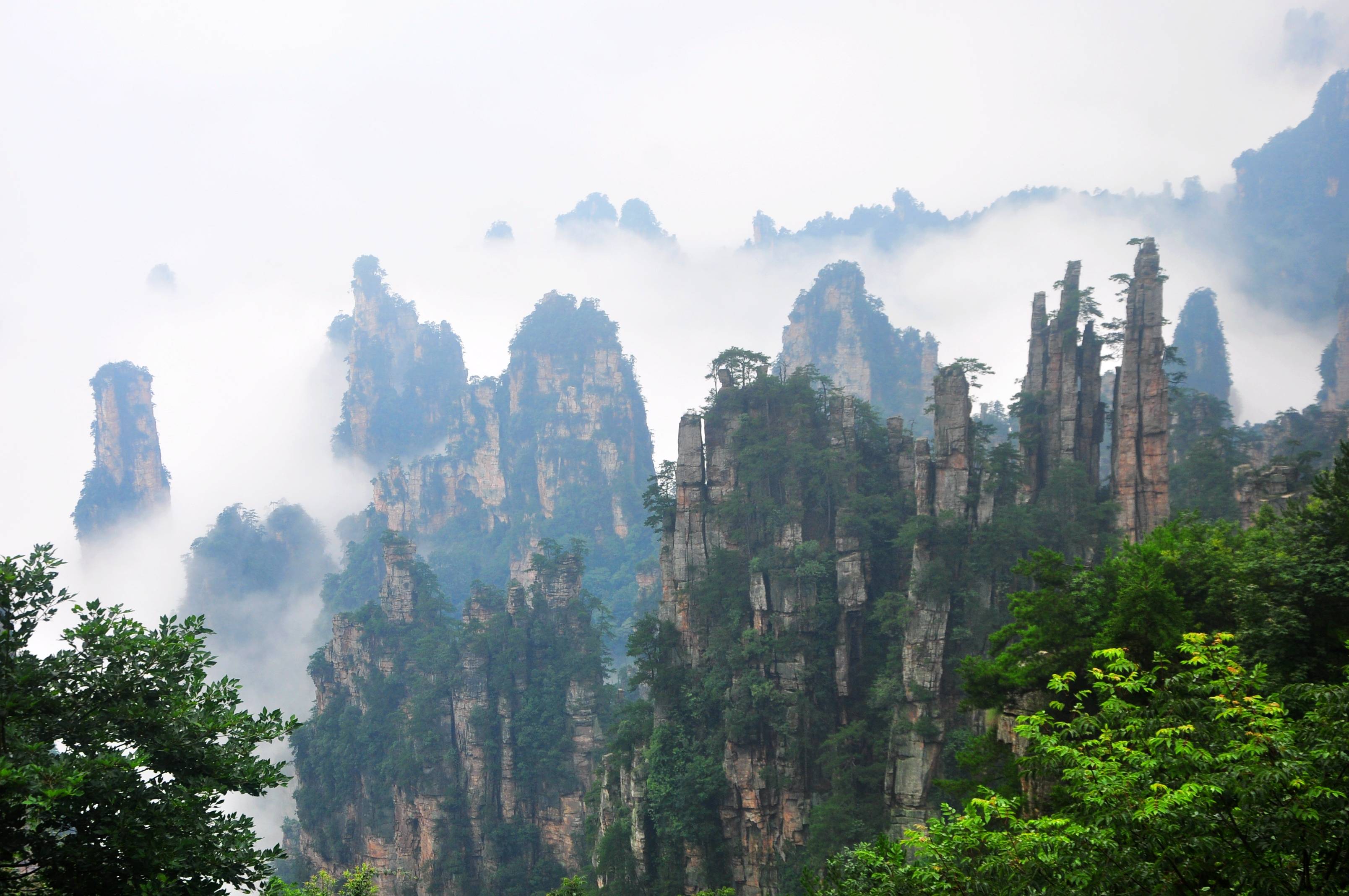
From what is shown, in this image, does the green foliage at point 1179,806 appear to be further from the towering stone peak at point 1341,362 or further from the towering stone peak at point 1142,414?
the towering stone peak at point 1341,362

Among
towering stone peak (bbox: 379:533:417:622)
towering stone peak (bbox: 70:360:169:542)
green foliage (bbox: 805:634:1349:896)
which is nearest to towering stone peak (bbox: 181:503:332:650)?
towering stone peak (bbox: 70:360:169:542)

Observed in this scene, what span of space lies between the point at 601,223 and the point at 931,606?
105219mm

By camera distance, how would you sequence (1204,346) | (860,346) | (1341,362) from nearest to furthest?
(1341,362) → (1204,346) → (860,346)

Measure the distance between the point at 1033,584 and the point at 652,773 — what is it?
49.3 feet

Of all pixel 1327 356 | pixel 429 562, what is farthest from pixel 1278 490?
pixel 429 562

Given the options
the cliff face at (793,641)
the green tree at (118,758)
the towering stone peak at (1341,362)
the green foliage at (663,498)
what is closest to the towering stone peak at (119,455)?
the green foliage at (663,498)

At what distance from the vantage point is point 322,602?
8112 cm

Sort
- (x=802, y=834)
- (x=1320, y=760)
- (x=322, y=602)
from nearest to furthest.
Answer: (x=1320, y=760) → (x=802, y=834) → (x=322, y=602)

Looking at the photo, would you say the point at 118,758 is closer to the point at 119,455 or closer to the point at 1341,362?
the point at 1341,362

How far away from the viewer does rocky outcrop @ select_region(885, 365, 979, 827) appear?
2523 centimetres

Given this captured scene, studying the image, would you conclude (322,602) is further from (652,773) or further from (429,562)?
(652,773)

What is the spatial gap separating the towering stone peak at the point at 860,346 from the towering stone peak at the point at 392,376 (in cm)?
4037

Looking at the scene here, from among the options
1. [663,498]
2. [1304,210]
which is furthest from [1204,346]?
[663,498]

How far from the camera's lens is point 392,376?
102m
